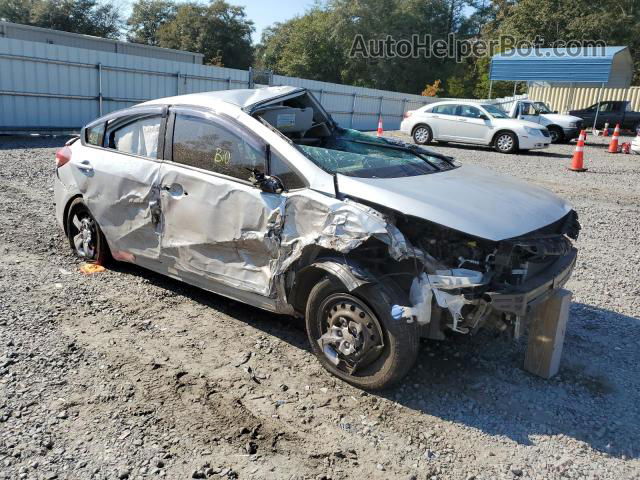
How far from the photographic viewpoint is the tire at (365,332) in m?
3.18

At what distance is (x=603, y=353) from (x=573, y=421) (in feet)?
3.45

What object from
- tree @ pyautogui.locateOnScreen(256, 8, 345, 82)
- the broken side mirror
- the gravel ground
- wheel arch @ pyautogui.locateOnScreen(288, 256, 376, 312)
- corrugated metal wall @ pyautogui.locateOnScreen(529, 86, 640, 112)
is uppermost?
tree @ pyautogui.locateOnScreen(256, 8, 345, 82)

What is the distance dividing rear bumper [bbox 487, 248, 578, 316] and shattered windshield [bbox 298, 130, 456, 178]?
44.3 inches

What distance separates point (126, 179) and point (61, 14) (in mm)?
48811

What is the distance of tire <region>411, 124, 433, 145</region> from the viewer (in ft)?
61.0

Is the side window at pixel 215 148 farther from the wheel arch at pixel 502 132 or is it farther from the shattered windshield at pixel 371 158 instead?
the wheel arch at pixel 502 132

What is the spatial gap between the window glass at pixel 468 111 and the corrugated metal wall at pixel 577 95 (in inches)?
676

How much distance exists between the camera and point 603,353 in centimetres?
407

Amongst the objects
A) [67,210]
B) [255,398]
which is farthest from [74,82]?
[255,398]

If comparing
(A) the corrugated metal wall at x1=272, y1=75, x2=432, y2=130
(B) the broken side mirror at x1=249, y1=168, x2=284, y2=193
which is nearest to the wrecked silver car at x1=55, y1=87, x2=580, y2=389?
(B) the broken side mirror at x1=249, y1=168, x2=284, y2=193

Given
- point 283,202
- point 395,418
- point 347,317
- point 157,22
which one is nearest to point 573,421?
point 395,418

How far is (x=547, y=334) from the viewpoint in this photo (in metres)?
3.61

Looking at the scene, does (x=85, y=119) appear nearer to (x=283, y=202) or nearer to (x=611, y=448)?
(x=283, y=202)

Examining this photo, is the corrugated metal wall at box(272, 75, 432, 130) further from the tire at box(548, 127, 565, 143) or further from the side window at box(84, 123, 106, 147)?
the side window at box(84, 123, 106, 147)
